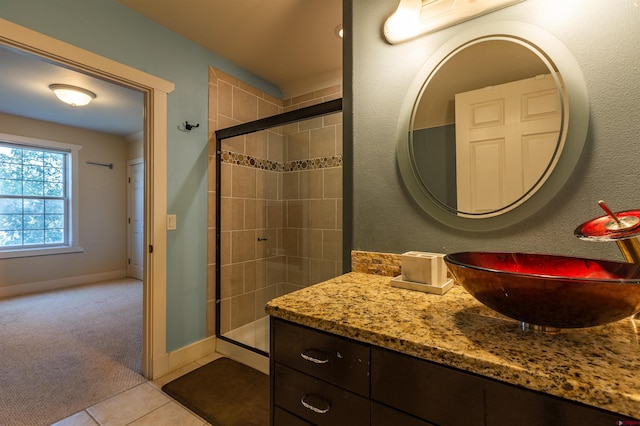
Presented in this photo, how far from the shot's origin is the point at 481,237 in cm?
108

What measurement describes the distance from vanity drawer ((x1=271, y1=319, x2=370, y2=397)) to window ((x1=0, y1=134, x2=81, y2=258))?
517 cm

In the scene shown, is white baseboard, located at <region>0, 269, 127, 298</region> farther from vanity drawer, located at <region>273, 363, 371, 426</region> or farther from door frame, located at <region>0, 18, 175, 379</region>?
vanity drawer, located at <region>273, 363, 371, 426</region>

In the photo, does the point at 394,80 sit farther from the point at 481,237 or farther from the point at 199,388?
the point at 199,388

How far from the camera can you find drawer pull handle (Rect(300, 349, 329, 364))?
2.45ft

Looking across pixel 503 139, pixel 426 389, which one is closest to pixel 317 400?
pixel 426 389

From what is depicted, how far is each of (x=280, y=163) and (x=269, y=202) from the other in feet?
1.31

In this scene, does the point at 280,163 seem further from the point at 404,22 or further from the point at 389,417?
the point at 389,417

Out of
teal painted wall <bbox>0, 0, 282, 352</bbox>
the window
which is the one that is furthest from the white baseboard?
teal painted wall <bbox>0, 0, 282, 352</bbox>

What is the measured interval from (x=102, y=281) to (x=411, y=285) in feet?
18.1

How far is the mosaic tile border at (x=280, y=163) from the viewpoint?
2480 millimetres

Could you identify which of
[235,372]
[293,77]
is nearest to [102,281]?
[235,372]

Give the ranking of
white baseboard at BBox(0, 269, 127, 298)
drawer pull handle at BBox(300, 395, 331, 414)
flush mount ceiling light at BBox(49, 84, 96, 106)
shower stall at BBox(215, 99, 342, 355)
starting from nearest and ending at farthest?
drawer pull handle at BBox(300, 395, 331, 414)
shower stall at BBox(215, 99, 342, 355)
flush mount ceiling light at BBox(49, 84, 96, 106)
white baseboard at BBox(0, 269, 127, 298)

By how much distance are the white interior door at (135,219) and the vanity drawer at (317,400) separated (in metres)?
4.99

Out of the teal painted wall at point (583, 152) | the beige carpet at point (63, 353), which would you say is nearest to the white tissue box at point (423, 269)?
the teal painted wall at point (583, 152)
